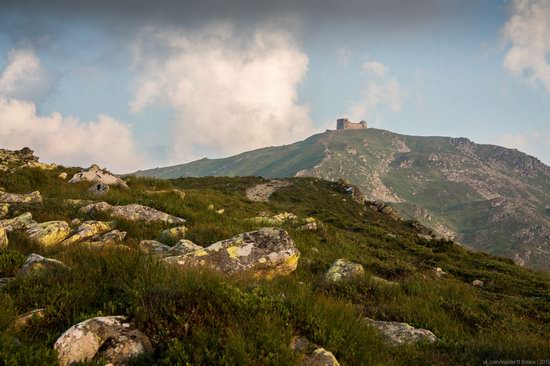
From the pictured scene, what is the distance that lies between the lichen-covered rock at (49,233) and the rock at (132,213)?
3026 mm

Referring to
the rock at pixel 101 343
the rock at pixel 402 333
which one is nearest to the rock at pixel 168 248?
the rock at pixel 101 343

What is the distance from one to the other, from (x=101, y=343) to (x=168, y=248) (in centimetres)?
612

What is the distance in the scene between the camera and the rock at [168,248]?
10.2m

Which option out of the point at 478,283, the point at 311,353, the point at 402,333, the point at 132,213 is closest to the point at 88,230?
the point at 132,213

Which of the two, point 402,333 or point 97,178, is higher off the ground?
point 97,178

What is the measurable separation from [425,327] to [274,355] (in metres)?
4.75

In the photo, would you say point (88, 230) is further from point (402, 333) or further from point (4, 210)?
point (402, 333)

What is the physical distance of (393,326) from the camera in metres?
7.69

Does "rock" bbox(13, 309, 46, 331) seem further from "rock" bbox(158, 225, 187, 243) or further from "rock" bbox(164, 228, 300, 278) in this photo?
"rock" bbox(158, 225, 187, 243)

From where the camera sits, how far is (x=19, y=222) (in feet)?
39.9

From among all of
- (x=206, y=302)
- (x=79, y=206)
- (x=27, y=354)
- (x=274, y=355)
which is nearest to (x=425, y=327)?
(x=274, y=355)

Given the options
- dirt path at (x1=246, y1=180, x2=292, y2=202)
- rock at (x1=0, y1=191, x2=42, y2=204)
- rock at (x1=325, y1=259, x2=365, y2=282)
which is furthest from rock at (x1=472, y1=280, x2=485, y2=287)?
dirt path at (x1=246, y1=180, x2=292, y2=202)

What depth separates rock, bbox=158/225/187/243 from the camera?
12.4 meters

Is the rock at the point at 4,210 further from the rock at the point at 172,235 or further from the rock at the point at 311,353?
the rock at the point at 311,353
